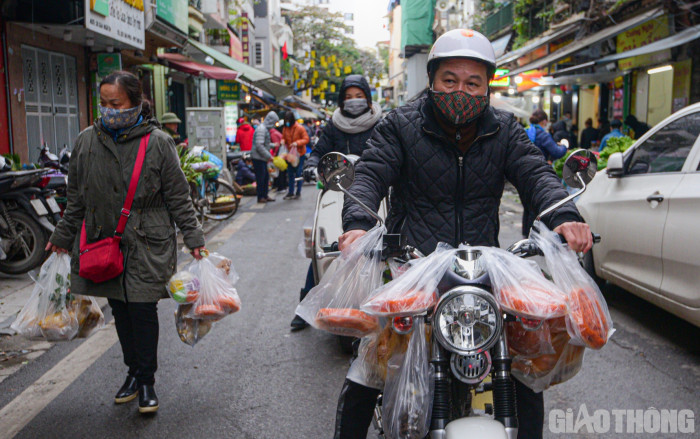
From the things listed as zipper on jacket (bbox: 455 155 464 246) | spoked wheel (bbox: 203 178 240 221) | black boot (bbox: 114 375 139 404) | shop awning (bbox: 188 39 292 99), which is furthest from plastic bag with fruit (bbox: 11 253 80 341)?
shop awning (bbox: 188 39 292 99)

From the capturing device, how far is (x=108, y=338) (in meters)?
5.45

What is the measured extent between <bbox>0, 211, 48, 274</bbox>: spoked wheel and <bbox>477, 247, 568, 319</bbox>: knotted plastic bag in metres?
6.52

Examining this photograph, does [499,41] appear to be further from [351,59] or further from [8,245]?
[351,59]

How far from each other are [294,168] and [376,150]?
43.2 ft

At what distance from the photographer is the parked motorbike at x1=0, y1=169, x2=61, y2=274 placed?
7336 mm

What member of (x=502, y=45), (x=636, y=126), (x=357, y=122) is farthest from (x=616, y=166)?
(x=502, y=45)

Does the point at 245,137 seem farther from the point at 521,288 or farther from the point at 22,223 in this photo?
the point at 521,288

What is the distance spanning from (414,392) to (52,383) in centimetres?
310

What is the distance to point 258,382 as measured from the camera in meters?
4.48

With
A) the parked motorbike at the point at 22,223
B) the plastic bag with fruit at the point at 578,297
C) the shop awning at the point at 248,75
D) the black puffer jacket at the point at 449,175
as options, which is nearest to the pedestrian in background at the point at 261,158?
the shop awning at the point at 248,75

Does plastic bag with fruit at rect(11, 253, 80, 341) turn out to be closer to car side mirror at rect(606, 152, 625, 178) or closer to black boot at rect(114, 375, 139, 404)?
black boot at rect(114, 375, 139, 404)

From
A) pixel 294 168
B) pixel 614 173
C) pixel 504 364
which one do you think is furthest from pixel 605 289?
pixel 294 168

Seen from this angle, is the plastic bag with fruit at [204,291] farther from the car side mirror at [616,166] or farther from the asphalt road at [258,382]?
the car side mirror at [616,166]

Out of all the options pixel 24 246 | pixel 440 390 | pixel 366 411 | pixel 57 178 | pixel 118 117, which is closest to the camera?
pixel 440 390
